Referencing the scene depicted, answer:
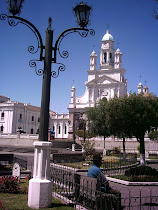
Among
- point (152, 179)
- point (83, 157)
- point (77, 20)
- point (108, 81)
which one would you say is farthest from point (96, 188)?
point (108, 81)

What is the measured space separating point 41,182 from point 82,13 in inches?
187

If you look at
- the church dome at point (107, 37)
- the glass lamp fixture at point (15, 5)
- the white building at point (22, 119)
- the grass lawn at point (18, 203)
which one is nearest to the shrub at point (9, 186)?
the grass lawn at point (18, 203)

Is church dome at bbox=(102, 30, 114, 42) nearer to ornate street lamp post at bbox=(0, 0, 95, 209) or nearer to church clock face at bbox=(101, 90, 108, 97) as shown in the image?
church clock face at bbox=(101, 90, 108, 97)

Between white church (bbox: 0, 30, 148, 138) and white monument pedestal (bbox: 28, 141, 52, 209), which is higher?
white church (bbox: 0, 30, 148, 138)

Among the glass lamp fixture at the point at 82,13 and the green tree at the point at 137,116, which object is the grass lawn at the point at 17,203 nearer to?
the glass lamp fixture at the point at 82,13

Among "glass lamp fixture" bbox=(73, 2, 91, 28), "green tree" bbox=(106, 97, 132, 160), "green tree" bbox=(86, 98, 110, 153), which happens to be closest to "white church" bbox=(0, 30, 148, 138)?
"green tree" bbox=(86, 98, 110, 153)

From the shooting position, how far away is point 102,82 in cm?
5659

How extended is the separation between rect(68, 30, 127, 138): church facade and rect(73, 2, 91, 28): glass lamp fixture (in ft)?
156

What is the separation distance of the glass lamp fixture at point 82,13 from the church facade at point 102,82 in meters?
47.6

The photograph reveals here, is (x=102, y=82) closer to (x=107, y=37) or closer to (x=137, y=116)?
(x=107, y=37)

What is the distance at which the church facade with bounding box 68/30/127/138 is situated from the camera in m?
55.3

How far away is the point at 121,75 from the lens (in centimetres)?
5581

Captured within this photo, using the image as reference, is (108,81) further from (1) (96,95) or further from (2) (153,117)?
(2) (153,117)

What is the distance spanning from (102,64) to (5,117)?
26121mm
